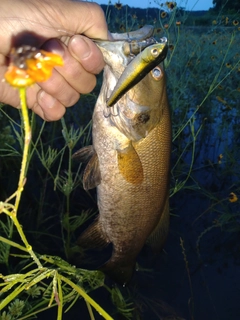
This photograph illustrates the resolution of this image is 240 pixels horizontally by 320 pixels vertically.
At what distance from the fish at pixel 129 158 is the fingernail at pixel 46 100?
1.19 ft

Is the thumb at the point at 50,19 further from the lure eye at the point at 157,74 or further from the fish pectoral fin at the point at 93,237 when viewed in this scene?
the fish pectoral fin at the point at 93,237

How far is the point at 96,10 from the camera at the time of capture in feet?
5.76

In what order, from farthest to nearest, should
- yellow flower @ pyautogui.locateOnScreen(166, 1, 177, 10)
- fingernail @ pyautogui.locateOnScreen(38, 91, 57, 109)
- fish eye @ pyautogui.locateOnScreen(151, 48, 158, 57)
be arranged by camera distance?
yellow flower @ pyautogui.locateOnScreen(166, 1, 177, 10) < fingernail @ pyautogui.locateOnScreen(38, 91, 57, 109) < fish eye @ pyautogui.locateOnScreen(151, 48, 158, 57)

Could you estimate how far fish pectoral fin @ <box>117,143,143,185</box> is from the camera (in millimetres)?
1885

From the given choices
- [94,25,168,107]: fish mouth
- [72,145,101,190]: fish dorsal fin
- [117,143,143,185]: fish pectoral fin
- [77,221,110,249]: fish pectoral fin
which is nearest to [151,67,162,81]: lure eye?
[94,25,168,107]: fish mouth

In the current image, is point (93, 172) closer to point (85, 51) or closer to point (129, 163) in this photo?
point (129, 163)

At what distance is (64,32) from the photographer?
1.71 metres

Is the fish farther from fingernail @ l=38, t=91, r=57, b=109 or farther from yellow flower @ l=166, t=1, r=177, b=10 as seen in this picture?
yellow flower @ l=166, t=1, r=177, b=10

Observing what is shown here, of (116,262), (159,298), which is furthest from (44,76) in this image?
(159,298)

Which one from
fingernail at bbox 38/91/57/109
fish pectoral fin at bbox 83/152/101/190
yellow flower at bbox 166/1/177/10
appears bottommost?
fish pectoral fin at bbox 83/152/101/190

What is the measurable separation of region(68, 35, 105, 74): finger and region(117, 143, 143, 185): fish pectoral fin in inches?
16.0

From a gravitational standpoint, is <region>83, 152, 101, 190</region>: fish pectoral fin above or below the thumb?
below

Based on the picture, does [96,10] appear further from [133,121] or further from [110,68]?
[133,121]

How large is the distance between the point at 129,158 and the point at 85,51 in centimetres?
52
